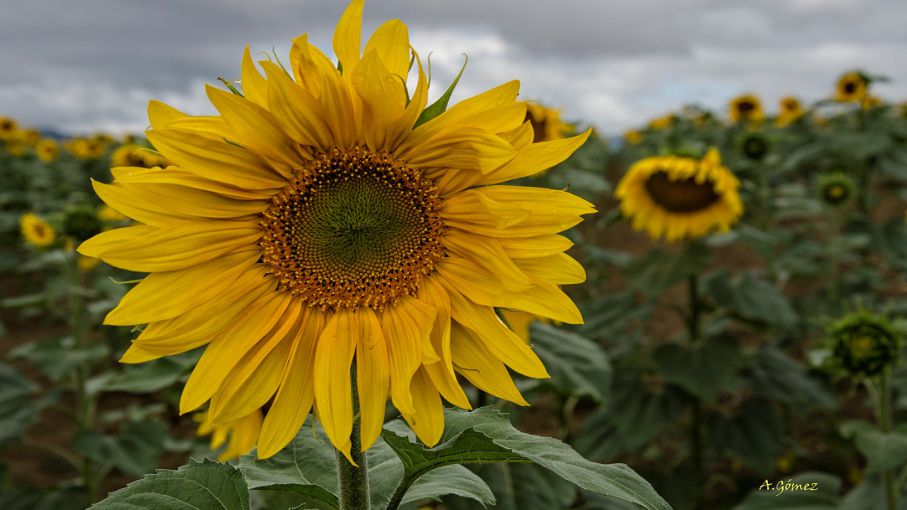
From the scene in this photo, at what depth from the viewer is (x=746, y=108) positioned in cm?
813

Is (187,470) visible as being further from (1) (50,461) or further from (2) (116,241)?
(1) (50,461)

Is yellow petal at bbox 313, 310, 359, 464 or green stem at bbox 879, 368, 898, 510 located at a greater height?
yellow petal at bbox 313, 310, 359, 464

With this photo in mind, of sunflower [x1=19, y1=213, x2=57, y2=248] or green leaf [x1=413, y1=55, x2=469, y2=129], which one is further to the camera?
sunflower [x1=19, y1=213, x2=57, y2=248]

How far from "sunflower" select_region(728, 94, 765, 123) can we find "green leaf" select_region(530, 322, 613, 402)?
656 centimetres

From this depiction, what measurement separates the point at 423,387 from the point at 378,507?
0.28 meters

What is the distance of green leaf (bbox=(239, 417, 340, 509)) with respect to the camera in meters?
1.20

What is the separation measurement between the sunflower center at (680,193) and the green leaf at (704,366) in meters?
0.65

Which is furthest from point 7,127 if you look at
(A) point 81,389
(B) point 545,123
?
(B) point 545,123

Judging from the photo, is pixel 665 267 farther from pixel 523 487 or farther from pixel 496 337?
pixel 496 337

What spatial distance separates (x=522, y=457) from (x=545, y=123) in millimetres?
2747

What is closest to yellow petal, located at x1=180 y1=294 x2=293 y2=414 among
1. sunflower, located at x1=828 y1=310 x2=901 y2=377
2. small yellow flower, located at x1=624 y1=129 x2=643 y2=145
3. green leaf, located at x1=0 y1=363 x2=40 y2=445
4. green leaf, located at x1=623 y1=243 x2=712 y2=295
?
→ sunflower, located at x1=828 y1=310 x2=901 y2=377

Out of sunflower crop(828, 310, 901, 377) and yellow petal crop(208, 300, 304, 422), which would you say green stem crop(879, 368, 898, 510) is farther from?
yellow petal crop(208, 300, 304, 422)

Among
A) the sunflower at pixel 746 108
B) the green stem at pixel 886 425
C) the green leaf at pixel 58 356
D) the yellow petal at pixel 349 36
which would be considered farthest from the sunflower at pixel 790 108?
the yellow petal at pixel 349 36

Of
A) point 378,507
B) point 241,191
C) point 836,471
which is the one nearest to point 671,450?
point 836,471
